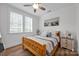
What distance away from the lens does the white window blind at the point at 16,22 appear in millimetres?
1340

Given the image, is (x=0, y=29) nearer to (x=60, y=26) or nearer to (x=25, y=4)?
(x=25, y=4)

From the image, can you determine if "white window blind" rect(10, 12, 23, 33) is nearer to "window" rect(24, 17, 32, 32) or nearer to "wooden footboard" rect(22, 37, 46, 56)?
"window" rect(24, 17, 32, 32)

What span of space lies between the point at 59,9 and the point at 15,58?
111cm

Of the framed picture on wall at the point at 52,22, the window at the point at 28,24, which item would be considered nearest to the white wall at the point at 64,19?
the framed picture on wall at the point at 52,22

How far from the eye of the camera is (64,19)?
54.2 inches

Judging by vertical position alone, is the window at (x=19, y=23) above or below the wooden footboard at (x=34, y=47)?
above

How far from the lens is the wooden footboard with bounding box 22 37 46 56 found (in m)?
1.30

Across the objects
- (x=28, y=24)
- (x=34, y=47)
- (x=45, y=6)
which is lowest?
(x=34, y=47)

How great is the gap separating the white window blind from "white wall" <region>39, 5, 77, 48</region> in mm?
378

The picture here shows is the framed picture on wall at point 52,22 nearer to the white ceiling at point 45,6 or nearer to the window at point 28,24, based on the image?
the white ceiling at point 45,6

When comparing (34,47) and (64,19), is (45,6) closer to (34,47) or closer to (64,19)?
(64,19)

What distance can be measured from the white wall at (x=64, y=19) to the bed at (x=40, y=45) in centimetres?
15

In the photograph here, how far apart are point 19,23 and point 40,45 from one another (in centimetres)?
55

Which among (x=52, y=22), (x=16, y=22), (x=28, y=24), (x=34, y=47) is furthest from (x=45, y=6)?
(x=34, y=47)
